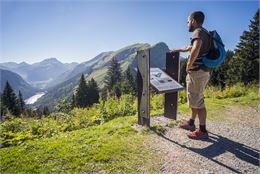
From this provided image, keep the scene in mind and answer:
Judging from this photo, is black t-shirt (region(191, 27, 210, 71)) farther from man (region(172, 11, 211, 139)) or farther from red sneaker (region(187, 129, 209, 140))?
red sneaker (region(187, 129, 209, 140))

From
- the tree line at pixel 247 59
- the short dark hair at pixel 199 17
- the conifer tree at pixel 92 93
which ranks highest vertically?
the short dark hair at pixel 199 17

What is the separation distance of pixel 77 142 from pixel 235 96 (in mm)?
9042

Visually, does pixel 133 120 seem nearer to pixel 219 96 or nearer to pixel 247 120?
pixel 247 120

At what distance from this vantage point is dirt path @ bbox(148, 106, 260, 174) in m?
3.76

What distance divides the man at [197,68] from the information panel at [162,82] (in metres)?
0.65

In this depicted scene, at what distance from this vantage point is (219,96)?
11.1m

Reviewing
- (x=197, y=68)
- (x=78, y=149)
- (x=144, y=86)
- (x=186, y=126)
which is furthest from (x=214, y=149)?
(x=78, y=149)

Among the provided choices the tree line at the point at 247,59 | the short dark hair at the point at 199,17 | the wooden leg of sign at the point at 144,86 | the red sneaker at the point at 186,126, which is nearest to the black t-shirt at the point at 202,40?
the short dark hair at the point at 199,17

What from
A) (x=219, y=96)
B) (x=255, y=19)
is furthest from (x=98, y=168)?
(x=255, y=19)

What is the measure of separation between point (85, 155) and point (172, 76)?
3234mm

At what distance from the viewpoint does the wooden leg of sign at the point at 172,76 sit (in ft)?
20.1

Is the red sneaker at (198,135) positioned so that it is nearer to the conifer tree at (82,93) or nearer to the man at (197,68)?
the man at (197,68)

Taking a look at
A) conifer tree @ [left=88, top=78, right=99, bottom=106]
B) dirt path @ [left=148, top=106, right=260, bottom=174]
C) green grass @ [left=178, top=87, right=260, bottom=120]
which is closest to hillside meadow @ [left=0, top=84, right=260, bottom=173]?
dirt path @ [left=148, top=106, right=260, bottom=174]

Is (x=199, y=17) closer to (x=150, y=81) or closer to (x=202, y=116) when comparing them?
(x=150, y=81)
